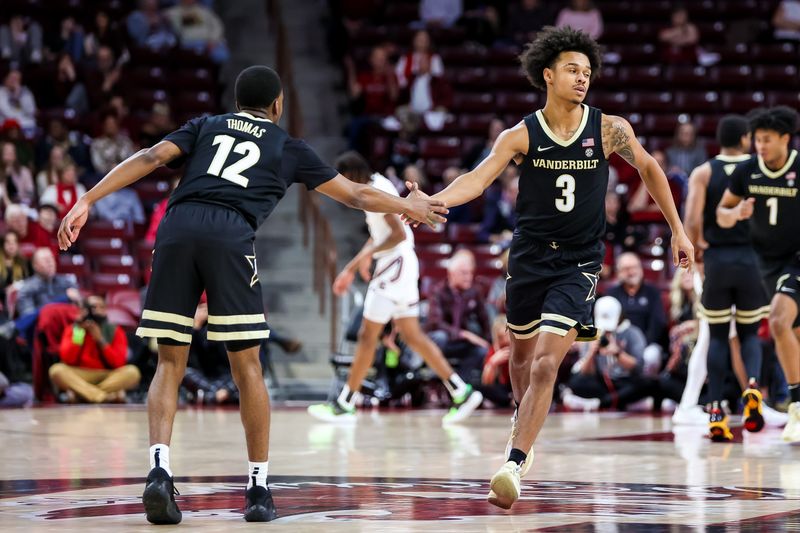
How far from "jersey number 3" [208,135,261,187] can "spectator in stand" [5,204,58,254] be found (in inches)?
355

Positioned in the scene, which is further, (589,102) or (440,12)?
(440,12)

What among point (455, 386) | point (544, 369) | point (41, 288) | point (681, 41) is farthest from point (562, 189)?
point (681, 41)

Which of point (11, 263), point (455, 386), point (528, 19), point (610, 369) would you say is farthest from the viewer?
point (528, 19)

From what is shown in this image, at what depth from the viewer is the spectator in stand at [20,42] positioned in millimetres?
17828

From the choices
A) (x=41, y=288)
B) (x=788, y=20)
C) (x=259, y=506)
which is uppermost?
(x=788, y=20)

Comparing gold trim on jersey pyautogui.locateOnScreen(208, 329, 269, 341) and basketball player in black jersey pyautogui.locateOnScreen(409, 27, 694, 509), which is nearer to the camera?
gold trim on jersey pyautogui.locateOnScreen(208, 329, 269, 341)

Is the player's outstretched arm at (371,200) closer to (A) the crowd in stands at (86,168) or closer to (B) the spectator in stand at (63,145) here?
(A) the crowd in stands at (86,168)

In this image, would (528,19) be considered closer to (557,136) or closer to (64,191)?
(64,191)

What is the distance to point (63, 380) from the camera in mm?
12555

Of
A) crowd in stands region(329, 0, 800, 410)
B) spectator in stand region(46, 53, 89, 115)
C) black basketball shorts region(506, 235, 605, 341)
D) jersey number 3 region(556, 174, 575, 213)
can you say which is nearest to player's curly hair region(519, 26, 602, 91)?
jersey number 3 region(556, 174, 575, 213)

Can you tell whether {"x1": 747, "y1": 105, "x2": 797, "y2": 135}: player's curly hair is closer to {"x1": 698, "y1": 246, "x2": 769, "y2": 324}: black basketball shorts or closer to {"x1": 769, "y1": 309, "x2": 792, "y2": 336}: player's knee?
{"x1": 698, "y1": 246, "x2": 769, "y2": 324}: black basketball shorts

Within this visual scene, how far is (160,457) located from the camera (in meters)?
5.16

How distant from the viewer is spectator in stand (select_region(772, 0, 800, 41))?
56.8 ft

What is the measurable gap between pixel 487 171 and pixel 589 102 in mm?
10789
